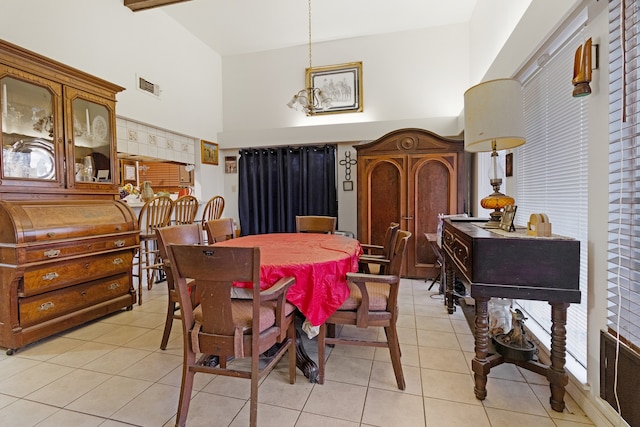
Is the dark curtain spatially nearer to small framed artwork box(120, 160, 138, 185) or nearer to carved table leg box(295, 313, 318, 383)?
small framed artwork box(120, 160, 138, 185)

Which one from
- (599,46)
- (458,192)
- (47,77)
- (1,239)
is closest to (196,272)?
(1,239)

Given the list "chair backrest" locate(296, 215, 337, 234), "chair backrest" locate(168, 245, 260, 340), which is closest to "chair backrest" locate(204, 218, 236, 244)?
"chair backrest" locate(296, 215, 337, 234)

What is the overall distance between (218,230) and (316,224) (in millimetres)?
1022

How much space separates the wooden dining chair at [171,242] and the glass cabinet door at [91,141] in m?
1.31

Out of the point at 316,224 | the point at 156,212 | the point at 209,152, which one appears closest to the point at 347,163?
the point at 316,224

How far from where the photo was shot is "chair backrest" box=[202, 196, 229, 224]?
4.39 metres

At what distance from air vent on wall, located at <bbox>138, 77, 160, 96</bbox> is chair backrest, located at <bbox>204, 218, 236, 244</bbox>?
2250mm

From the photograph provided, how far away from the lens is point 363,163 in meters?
3.99

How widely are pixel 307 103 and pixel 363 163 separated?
1053mm

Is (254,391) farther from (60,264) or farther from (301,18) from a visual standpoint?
(301,18)

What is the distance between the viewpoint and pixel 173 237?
2.17 metres

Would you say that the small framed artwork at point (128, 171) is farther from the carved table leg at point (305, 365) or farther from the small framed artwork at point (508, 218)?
the small framed artwork at point (508, 218)

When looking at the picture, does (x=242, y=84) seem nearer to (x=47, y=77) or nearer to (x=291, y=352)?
(x=47, y=77)

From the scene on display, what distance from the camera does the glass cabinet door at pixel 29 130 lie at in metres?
2.29
